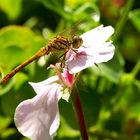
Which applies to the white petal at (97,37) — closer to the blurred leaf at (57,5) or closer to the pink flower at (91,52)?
the pink flower at (91,52)

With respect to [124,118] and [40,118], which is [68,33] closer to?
[40,118]

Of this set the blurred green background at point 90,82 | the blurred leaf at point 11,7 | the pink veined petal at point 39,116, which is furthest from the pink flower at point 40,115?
the blurred leaf at point 11,7

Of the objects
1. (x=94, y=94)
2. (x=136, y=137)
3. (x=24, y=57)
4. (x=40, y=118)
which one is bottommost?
(x=136, y=137)

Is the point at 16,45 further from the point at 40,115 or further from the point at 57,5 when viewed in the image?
the point at 40,115

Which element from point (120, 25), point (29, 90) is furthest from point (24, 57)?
point (120, 25)

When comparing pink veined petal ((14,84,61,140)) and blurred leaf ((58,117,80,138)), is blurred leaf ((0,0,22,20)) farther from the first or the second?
pink veined petal ((14,84,61,140))

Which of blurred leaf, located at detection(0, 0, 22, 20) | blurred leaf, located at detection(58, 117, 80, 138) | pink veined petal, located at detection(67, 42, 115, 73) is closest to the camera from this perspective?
pink veined petal, located at detection(67, 42, 115, 73)

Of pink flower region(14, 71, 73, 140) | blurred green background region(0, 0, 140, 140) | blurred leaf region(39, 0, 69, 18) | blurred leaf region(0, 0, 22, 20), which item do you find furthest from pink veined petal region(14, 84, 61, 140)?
blurred leaf region(0, 0, 22, 20)

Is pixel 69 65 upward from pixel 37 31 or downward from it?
upward
